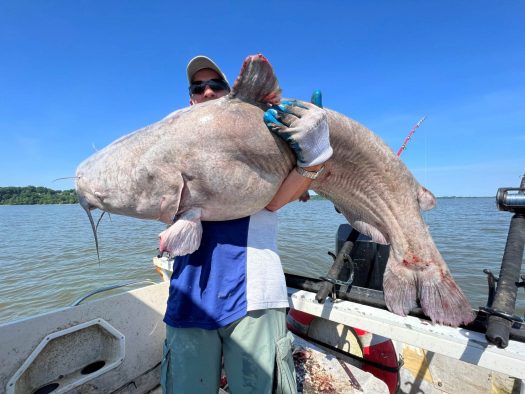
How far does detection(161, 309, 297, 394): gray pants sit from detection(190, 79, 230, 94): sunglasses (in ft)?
5.26

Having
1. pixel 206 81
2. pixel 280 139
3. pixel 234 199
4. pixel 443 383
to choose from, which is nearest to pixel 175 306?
pixel 234 199

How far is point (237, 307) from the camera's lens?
5.15ft

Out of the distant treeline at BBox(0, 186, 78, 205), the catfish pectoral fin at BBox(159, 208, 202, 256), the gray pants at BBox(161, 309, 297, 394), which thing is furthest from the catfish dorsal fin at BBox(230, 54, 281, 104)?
the distant treeline at BBox(0, 186, 78, 205)

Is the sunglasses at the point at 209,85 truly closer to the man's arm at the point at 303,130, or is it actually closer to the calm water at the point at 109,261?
the man's arm at the point at 303,130

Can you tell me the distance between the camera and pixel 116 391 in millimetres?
2645

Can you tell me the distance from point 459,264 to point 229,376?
10.4 metres

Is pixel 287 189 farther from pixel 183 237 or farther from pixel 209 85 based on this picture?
pixel 209 85

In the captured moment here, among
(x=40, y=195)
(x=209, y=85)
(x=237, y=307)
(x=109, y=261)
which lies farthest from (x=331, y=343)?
(x=40, y=195)

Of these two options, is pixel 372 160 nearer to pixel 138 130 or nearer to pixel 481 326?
pixel 481 326

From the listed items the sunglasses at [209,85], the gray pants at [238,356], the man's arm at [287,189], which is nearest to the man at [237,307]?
the gray pants at [238,356]

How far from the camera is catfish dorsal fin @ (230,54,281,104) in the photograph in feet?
5.35

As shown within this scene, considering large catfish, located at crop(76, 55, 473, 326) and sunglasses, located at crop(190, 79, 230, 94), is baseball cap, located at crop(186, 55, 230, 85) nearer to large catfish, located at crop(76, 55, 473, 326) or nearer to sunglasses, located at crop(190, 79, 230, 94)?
sunglasses, located at crop(190, 79, 230, 94)

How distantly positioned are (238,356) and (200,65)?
1.96 metres

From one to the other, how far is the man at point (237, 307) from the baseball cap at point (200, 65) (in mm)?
703
